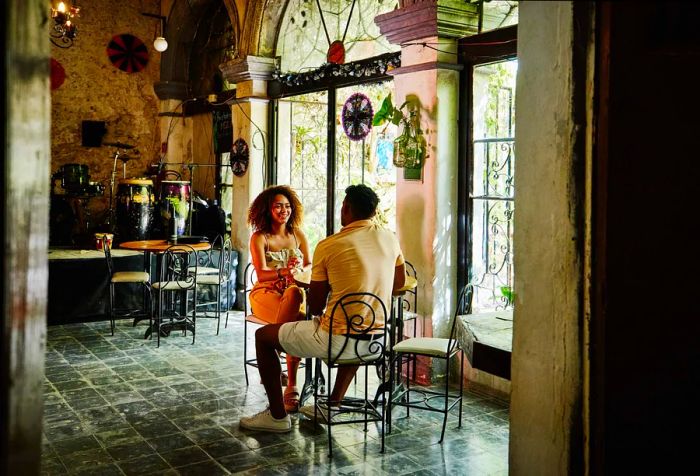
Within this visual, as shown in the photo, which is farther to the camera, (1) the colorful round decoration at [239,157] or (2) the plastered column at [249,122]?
(1) the colorful round decoration at [239,157]

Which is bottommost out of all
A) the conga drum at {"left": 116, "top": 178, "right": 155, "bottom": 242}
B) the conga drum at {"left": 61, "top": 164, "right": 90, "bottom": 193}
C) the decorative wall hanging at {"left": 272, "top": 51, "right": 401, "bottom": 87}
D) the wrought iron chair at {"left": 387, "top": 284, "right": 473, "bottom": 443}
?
the wrought iron chair at {"left": 387, "top": 284, "right": 473, "bottom": 443}

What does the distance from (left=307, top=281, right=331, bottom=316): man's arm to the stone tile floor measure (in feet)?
2.79

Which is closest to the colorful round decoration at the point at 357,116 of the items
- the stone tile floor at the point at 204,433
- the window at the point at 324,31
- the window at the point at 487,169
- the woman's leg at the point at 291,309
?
the window at the point at 324,31

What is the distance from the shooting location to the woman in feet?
16.5

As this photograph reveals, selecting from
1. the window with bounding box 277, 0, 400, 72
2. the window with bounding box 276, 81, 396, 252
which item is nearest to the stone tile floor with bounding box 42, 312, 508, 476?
the window with bounding box 276, 81, 396, 252

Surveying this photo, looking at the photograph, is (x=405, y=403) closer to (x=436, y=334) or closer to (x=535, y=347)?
(x=436, y=334)

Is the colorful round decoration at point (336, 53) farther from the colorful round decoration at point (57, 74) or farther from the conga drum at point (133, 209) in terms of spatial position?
the colorful round decoration at point (57, 74)

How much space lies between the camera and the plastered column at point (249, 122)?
8.51m

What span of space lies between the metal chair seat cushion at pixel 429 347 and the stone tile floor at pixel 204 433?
1.79ft

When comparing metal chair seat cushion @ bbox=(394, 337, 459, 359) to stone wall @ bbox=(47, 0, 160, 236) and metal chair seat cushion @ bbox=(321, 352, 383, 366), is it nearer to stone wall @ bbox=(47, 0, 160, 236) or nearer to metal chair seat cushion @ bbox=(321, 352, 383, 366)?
metal chair seat cushion @ bbox=(321, 352, 383, 366)

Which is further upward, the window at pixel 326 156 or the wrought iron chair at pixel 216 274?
the window at pixel 326 156

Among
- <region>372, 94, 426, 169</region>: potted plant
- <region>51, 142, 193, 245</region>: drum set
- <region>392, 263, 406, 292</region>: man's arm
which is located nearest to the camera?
<region>392, 263, 406, 292</region>: man's arm

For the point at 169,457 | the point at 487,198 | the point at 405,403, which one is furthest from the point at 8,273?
the point at 487,198

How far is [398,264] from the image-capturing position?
4.59 m
